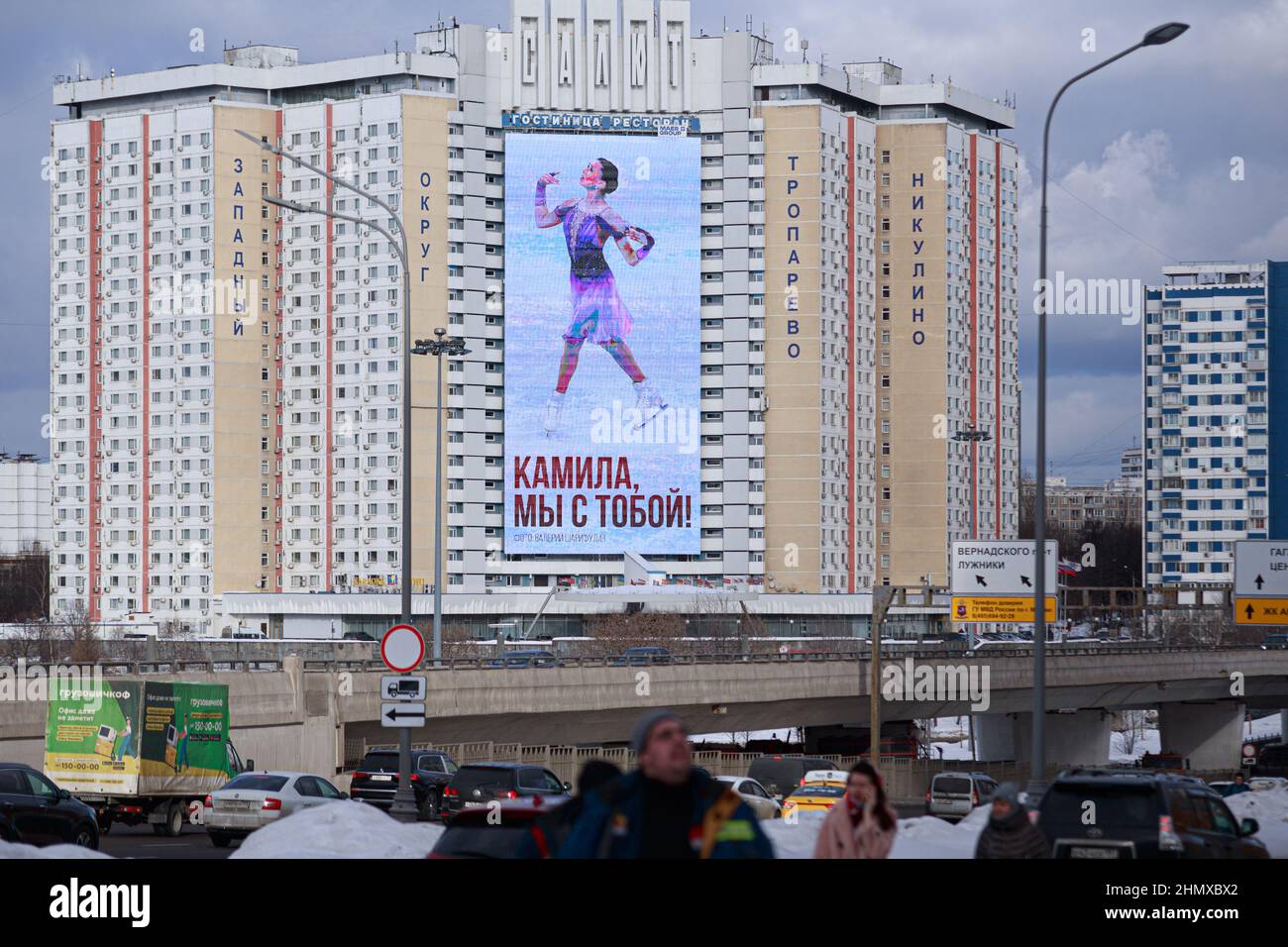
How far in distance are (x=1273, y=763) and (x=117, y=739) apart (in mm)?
45645

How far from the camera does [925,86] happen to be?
146 metres

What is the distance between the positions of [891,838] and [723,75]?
130m

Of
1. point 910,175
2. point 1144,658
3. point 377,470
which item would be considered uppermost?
point 910,175

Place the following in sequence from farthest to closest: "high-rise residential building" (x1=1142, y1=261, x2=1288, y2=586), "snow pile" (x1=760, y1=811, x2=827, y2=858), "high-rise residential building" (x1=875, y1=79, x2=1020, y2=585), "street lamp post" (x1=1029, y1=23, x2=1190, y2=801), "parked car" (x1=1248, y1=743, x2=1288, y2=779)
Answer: "high-rise residential building" (x1=1142, y1=261, x2=1288, y2=586)
"high-rise residential building" (x1=875, y1=79, x2=1020, y2=585)
"parked car" (x1=1248, y1=743, x2=1288, y2=779)
"street lamp post" (x1=1029, y1=23, x2=1190, y2=801)
"snow pile" (x1=760, y1=811, x2=827, y2=858)

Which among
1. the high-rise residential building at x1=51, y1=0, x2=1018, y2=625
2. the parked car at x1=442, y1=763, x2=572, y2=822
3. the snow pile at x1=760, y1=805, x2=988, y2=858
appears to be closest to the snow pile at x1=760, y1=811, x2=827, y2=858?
the snow pile at x1=760, y1=805, x2=988, y2=858

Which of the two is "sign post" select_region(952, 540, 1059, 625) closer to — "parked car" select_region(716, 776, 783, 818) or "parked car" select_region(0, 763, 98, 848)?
"parked car" select_region(716, 776, 783, 818)

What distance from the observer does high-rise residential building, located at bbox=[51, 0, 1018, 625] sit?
13312cm

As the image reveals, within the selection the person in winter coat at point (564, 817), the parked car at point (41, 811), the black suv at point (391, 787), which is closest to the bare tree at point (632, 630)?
the black suv at point (391, 787)

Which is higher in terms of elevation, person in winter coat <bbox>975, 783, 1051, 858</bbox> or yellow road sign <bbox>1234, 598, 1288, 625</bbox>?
person in winter coat <bbox>975, 783, 1051, 858</bbox>

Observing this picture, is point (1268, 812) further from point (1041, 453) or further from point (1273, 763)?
point (1273, 763)

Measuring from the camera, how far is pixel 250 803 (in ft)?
94.6
